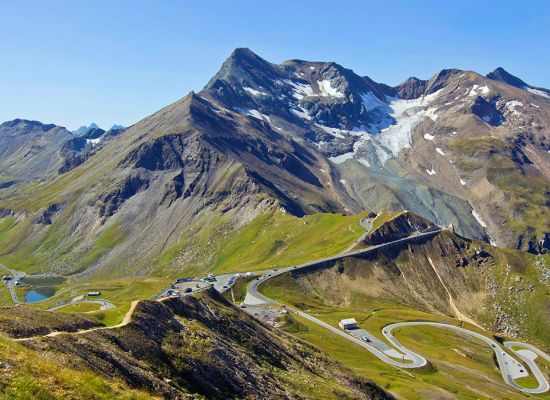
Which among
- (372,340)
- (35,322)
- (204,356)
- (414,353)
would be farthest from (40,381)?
(372,340)

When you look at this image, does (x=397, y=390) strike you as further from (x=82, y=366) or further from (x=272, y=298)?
(x=272, y=298)

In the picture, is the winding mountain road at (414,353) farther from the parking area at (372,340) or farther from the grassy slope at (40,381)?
the grassy slope at (40,381)

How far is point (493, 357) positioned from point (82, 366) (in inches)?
5958

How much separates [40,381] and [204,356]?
22.8 m

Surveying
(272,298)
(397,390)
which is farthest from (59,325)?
(272,298)

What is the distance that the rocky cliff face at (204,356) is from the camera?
37.7 meters

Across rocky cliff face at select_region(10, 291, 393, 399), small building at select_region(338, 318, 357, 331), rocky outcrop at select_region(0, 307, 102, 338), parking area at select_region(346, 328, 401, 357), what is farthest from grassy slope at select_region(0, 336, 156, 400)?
small building at select_region(338, 318, 357, 331)

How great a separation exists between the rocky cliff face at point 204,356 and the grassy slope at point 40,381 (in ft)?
14.8

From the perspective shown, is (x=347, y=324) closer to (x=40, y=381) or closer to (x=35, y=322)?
(x=35, y=322)

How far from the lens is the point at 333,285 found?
199 metres

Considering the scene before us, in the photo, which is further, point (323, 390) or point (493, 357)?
point (493, 357)

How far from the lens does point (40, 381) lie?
26.4 metres

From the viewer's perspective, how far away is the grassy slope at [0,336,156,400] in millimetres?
24781

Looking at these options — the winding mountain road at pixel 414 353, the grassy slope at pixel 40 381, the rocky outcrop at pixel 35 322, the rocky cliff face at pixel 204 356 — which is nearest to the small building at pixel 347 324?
the winding mountain road at pixel 414 353
